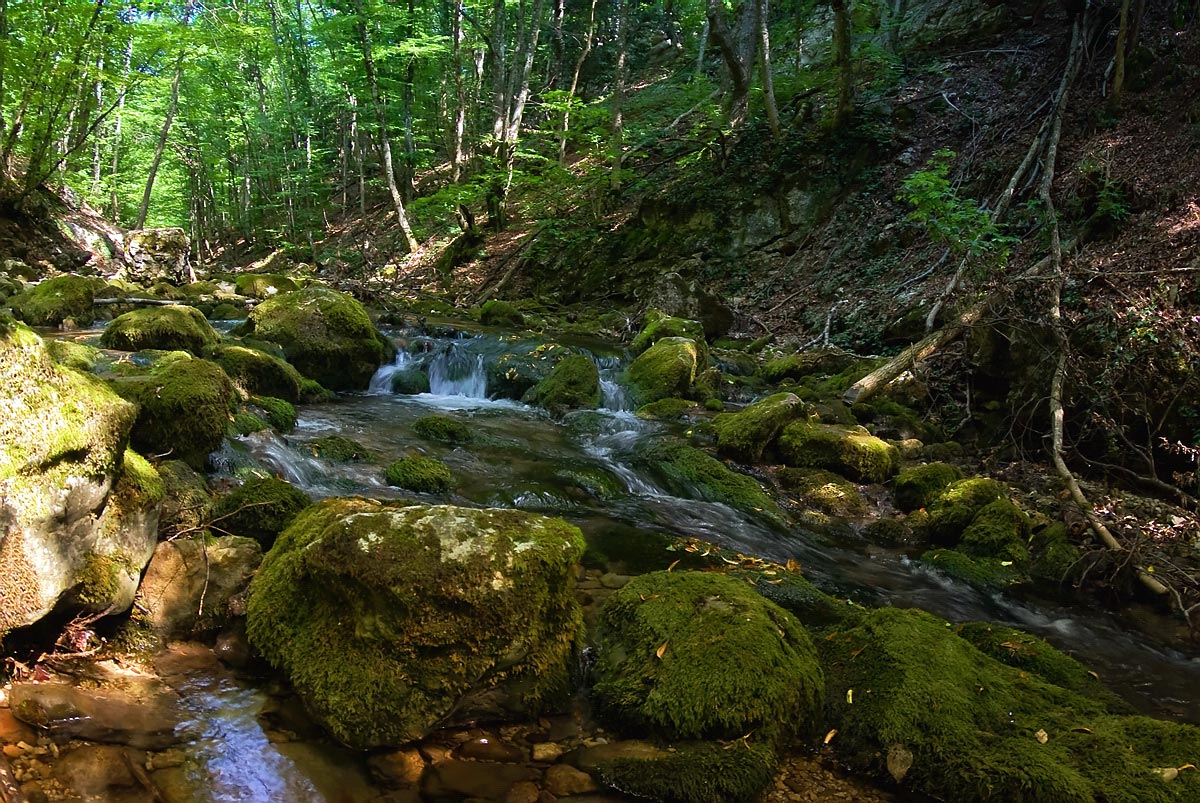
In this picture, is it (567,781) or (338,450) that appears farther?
(338,450)

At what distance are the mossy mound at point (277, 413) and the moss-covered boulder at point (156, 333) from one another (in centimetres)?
152

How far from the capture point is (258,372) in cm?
852

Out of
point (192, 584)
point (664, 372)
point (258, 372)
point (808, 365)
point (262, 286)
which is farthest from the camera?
point (262, 286)

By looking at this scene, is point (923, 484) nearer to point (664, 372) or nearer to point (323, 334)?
point (664, 372)

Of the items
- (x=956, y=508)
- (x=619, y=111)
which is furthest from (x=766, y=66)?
(x=956, y=508)

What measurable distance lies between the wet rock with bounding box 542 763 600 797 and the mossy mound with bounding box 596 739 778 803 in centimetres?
6

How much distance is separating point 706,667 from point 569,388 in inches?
298

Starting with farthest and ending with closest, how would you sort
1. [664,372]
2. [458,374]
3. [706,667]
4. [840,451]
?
[458,374] < [664,372] < [840,451] < [706,667]

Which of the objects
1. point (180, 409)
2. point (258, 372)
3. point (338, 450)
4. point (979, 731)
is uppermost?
point (180, 409)

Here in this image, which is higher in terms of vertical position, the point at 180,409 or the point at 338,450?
the point at 180,409

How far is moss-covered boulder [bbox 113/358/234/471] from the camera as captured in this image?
4.77 meters

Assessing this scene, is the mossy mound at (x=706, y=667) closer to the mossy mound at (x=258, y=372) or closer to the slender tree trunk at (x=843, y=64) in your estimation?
the mossy mound at (x=258, y=372)

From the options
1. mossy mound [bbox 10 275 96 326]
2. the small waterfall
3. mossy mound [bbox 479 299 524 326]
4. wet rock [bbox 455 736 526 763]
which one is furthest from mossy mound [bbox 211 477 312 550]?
mossy mound [bbox 479 299 524 326]

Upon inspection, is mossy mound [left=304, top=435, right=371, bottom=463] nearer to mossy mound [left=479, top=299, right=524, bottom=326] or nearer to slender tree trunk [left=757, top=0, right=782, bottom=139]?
mossy mound [left=479, top=299, right=524, bottom=326]
